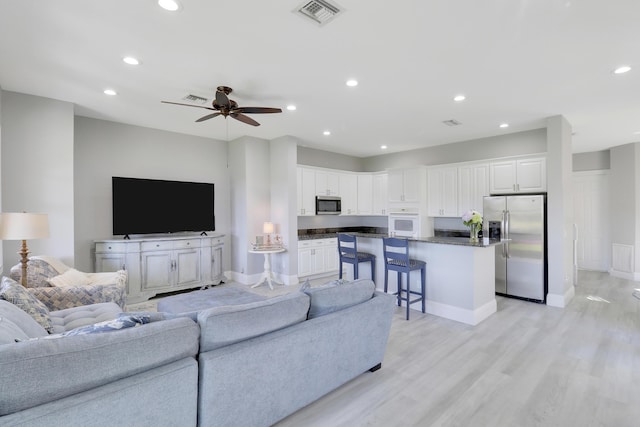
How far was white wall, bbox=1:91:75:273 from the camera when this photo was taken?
361 centimetres

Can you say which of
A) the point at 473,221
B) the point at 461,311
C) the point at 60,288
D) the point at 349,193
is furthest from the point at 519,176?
the point at 60,288

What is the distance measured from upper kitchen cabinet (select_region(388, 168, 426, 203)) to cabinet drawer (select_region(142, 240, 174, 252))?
14.7 ft

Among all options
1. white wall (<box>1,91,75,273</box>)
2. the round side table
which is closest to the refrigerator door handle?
the round side table

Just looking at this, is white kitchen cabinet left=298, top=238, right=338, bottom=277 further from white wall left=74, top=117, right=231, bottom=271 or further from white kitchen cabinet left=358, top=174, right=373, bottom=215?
white wall left=74, top=117, right=231, bottom=271

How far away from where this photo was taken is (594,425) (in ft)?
6.69

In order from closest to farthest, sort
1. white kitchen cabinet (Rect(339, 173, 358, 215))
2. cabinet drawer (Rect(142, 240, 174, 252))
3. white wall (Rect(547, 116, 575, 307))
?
white wall (Rect(547, 116, 575, 307))
cabinet drawer (Rect(142, 240, 174, 252))
white kitchen cabinet (Rect(339, 173, 358, 215))

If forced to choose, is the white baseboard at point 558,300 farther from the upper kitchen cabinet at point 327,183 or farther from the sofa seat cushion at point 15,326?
the sofa seat cushion at point 15,326

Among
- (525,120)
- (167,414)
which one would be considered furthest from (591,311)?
(167,414)

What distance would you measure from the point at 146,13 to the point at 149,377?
2.40m

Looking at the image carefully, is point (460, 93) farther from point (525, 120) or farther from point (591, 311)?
point (591, 311)

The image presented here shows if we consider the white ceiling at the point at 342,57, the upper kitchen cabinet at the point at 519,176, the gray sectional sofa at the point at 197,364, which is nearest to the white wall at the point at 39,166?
the white ceiling at the point at 342,57

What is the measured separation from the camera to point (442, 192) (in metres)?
6.16

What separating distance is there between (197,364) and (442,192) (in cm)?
563

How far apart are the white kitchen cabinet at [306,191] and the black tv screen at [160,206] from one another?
1.70 meters
